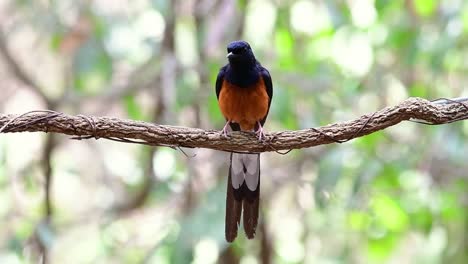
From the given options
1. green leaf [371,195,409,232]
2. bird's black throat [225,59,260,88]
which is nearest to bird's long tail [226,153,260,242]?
bird's black throat [225,59,260,88]

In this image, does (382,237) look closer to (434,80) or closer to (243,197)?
(434,80)

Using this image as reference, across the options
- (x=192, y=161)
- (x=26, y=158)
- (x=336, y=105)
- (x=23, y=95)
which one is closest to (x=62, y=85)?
(x=26, y=158)

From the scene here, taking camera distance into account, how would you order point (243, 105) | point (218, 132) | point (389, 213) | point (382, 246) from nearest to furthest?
point (218, 132) < point (243, 105) < point (389, 213) < point (382, 246)

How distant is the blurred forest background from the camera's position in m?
5.10

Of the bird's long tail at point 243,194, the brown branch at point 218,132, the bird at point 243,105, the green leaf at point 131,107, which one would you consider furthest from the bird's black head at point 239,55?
the green leaf at point 131,107

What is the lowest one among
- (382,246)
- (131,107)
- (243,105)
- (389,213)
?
(382,246)

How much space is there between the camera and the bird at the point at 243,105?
3889 mm

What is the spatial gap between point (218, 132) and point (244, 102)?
42.3 inches

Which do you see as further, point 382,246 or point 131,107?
point 131,107

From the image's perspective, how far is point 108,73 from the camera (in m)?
5.86

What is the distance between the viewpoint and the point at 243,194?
12.7 ft

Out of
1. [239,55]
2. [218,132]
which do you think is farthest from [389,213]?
[218,132]

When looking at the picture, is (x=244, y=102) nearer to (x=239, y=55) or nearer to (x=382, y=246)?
(x=239, y=55)

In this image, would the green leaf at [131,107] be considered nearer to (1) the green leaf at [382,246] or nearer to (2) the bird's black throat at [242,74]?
(2) the bird's black throat at [242,74]
